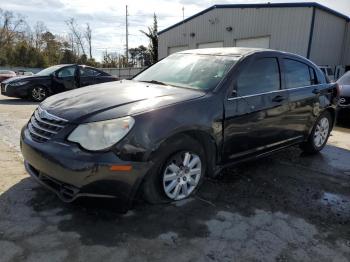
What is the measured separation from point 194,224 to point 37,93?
974 cm

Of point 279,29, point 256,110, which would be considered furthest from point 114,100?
point 279,29

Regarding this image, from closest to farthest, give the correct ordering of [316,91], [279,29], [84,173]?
1. [84,173]
2. [316,91]
3. [279,29]

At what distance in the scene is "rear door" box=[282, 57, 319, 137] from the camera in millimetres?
4793

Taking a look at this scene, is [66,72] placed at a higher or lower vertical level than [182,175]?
higher

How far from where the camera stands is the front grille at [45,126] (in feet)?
10.1

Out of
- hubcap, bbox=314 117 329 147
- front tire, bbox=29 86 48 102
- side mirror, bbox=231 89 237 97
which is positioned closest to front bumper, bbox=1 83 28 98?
front tire, bbox=29 86 48 102

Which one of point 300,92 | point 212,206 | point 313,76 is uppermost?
point 313,76

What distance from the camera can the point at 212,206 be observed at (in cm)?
359

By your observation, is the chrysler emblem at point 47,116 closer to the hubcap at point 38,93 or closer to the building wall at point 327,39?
the hubcap at point 38,93

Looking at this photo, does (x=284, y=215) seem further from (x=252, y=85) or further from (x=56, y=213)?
(x=56, y=213)

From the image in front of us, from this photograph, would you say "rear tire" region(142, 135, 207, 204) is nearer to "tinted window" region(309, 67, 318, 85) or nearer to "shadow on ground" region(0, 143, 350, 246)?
"shadow on ground" region(0, 143, 350, 246)

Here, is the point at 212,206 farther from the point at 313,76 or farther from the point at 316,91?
the point at 313,76

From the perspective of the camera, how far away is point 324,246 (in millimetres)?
2967

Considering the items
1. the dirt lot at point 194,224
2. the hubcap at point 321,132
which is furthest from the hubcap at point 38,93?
the hubcap at point 321,132
